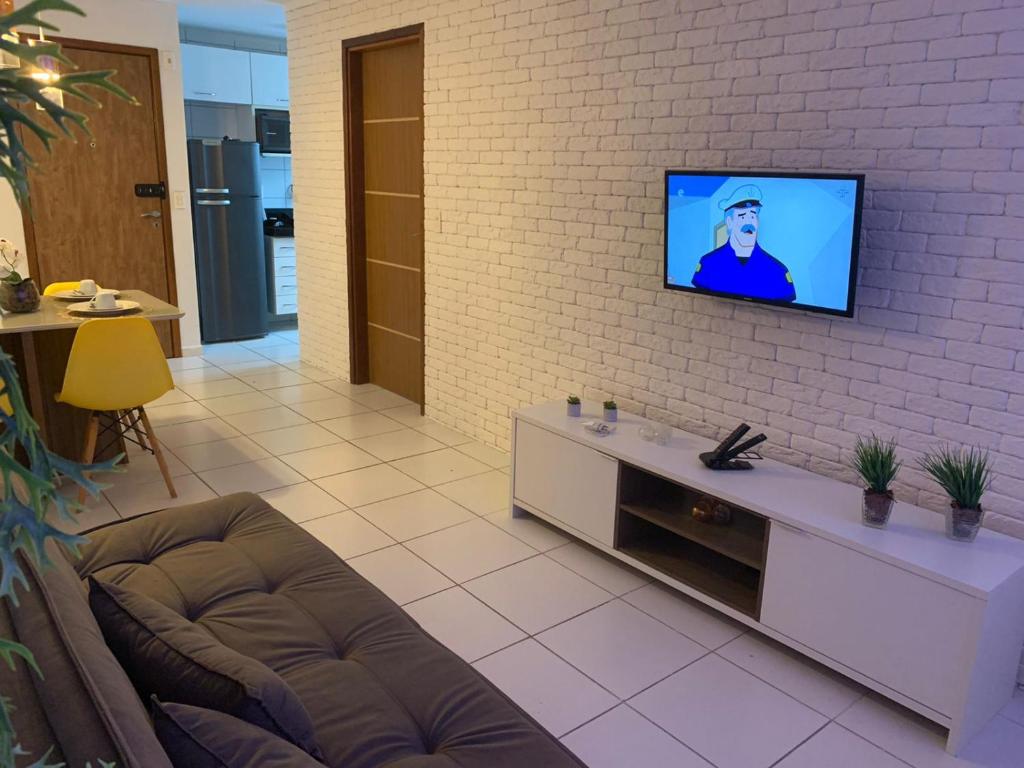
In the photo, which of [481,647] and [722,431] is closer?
[481,647]

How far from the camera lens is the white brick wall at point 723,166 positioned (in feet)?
8.28

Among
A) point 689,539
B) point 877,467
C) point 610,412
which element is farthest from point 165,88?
point 877,467

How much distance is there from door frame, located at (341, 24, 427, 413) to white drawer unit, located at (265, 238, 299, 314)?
71.6 inches

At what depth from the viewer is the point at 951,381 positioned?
8.63 ft

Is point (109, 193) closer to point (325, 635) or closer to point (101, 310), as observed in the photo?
point (101, 310)

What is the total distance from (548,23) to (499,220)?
1.00 meters

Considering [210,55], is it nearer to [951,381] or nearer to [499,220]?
[499,220]

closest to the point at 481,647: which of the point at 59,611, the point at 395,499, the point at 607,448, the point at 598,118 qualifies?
the point at 607,448

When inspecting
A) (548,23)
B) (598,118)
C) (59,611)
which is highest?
(548,23)

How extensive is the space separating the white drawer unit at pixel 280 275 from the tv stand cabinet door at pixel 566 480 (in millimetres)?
4435

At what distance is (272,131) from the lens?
7.42 m

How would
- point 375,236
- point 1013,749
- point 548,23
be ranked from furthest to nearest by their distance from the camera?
point 375,236, point 548,23, point 1013,749

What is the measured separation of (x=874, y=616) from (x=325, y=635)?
162 cm

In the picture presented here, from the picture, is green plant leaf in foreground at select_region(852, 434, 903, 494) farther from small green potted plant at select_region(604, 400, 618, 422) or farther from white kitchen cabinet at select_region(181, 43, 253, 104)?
white kitchen cabinet at select_region(181, 43, 253, 104)
